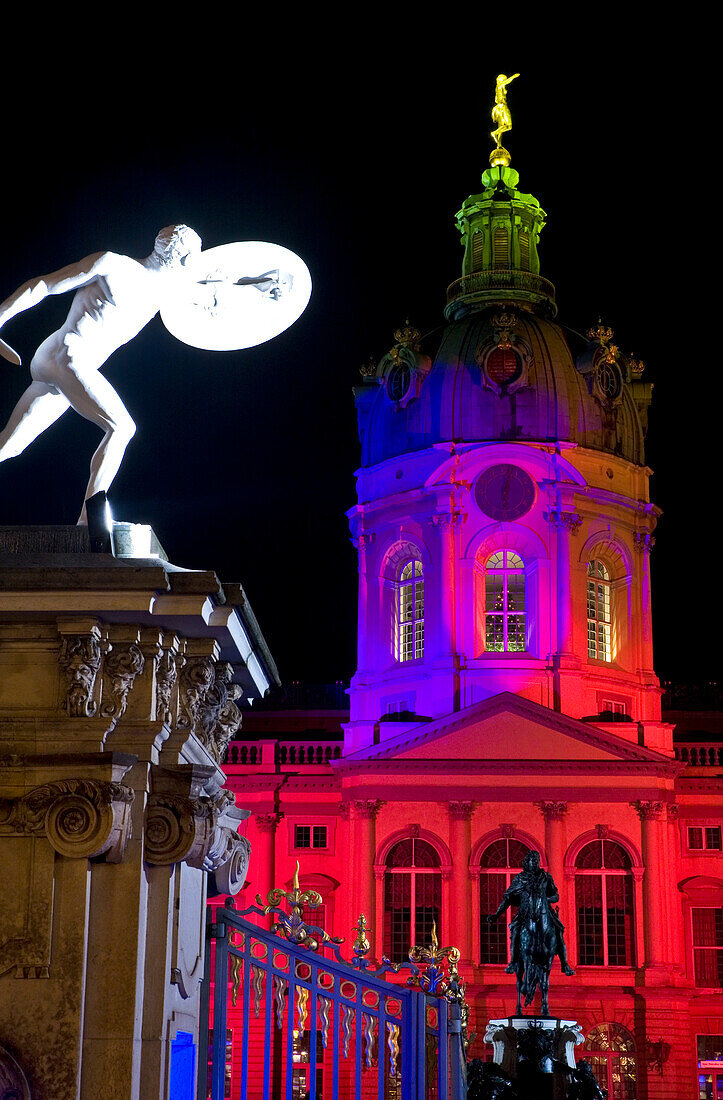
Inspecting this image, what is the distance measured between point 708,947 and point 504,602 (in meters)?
12.0

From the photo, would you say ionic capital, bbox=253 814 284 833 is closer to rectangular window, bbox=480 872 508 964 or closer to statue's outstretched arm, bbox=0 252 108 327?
rectangular window, bbox=480 872 508 964

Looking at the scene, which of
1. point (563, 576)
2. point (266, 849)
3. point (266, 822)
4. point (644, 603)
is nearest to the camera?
point (266, 849)

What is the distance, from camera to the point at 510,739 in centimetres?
4750

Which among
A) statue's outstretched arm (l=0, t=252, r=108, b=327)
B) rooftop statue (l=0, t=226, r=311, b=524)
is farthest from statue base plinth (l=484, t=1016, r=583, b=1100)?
statue's outstretched arm (l=0, t=252, r=108, b=327)

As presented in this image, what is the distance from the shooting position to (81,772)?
840 cm

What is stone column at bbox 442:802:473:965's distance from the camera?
151 ft

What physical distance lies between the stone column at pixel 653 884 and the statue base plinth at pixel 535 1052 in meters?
20.7

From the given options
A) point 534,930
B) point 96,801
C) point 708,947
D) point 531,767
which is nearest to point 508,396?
point 531,767

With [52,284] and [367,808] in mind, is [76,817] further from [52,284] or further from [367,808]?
[367,808]

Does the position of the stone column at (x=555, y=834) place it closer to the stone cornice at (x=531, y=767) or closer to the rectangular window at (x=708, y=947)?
the stone cornice at (x=531, y=767)

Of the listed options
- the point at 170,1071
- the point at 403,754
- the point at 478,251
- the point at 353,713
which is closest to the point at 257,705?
the point at 353,713

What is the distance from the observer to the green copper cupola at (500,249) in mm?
55250

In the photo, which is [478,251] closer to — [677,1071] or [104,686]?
[677,1071]

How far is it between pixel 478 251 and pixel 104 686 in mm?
49682
